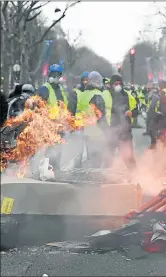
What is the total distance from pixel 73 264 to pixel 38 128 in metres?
1.58

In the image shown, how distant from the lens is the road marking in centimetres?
401

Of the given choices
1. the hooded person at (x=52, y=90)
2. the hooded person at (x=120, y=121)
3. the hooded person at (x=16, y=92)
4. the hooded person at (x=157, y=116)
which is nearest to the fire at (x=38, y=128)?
the hooded person at (x=52, y=90)

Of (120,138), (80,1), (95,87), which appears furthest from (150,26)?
(120,138)

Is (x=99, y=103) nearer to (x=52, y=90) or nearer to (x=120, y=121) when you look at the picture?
(x=120, y=121)

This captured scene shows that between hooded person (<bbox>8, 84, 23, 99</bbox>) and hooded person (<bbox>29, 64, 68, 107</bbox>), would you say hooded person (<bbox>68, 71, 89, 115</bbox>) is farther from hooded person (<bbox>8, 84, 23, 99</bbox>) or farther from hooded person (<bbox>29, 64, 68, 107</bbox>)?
hooded person (<bbox>8, 84, 23, 99</bbox>)

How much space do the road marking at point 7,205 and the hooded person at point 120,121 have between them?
9.42 ft

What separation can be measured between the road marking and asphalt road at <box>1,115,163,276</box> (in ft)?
1.27

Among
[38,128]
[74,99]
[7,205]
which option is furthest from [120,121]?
[7,205]

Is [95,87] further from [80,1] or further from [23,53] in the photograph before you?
[23,53]

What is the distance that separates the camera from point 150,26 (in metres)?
5.55

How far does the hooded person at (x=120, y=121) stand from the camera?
23.0ft

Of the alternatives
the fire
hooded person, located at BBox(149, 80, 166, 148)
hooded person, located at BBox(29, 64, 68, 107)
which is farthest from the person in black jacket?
hooded person, located at BBox(149, 80, 166, 148)

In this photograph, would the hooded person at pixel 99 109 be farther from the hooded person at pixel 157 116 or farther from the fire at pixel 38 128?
the hooded person at pixel 157 116

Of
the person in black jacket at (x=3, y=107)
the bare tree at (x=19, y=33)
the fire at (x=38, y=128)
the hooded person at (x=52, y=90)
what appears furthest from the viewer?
the bare tree at (x=19, y=33)
